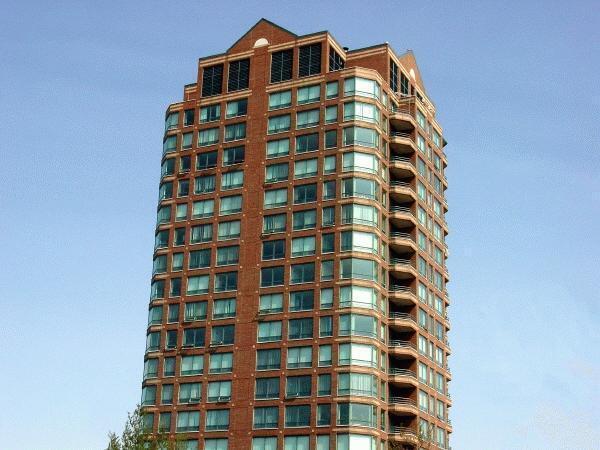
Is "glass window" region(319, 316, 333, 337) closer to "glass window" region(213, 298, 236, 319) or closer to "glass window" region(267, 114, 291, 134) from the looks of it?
"glass window" region(213, 298, 236, 319)

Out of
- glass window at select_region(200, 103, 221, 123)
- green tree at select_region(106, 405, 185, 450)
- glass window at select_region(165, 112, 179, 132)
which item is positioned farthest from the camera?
glass window at select_region(165, 112, 179, 132)

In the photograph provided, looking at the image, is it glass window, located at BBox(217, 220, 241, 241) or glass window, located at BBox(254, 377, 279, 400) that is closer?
glass window, located at BBox(254, 377, 279, 400)

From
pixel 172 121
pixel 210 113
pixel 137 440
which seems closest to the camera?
pixel 137 440

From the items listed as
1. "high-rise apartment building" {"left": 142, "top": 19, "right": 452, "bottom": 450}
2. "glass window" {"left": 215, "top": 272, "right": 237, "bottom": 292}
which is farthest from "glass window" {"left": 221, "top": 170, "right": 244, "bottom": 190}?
"glass window" {"left": 215, "top": 272, "right": 237, "bottom": 292}

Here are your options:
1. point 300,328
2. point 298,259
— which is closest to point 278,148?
point 298,259

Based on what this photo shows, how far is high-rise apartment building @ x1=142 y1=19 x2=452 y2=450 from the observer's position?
112125 mm

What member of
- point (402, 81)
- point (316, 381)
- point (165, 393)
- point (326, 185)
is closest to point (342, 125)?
point (326, 185)

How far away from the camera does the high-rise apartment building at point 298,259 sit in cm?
11212

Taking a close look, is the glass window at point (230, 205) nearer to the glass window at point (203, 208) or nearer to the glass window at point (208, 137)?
the glass window at point (203, 208)

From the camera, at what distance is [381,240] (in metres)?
118

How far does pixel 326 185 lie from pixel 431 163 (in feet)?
68.9

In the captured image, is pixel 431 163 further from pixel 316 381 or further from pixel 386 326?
pixel 316 381

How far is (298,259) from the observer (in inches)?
4601

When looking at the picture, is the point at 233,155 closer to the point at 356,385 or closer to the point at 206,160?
the point at 206,160
